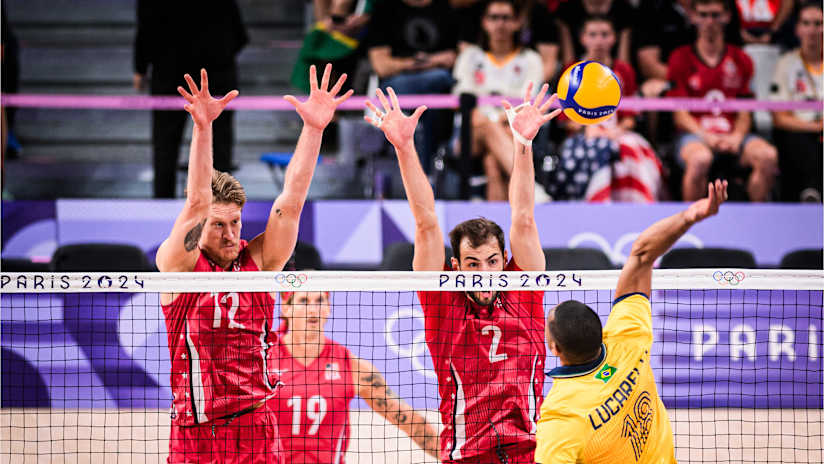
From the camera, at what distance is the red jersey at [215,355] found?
4.90 metres

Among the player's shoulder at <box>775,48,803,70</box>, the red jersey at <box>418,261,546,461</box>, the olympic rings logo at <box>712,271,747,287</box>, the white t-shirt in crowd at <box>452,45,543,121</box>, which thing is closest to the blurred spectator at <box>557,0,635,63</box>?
the white t-shirt in crowd at <box>452,45,543,121</box>

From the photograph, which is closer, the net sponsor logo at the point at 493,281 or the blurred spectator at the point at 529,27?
the net sponsor logo at the point at 493,281

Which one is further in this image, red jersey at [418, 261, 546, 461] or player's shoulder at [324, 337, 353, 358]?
player's shoulder at [324, 337, 353, 358]

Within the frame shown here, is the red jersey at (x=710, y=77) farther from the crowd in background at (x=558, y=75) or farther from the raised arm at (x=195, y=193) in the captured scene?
the raised arm at (x=195, y=193)

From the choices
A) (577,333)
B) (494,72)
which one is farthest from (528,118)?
(494,72)

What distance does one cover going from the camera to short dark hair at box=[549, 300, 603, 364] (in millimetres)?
4004

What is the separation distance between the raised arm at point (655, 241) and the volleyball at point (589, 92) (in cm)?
132

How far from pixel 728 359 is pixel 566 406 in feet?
→ 16.8

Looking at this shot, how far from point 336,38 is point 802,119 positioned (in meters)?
5.71

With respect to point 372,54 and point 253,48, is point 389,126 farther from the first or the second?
point 253,48

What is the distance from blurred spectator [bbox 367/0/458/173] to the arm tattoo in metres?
4.91

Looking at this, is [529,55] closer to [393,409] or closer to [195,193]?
[393,409]

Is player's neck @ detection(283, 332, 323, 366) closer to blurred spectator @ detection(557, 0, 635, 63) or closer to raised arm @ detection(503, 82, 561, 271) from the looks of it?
raised arm @ detection(503, 82, 561, 271)

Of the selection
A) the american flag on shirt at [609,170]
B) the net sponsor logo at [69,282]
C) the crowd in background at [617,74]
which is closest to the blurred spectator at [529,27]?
the crowd in background at [617,74]
